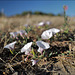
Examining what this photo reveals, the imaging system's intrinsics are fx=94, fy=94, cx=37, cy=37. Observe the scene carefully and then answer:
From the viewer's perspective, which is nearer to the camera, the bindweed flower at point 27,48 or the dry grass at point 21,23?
the bindweed flower at point 27,48

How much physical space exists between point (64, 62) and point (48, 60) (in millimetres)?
178

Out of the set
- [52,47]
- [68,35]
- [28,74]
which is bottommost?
[28,74]

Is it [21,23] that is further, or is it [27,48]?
[21,23]

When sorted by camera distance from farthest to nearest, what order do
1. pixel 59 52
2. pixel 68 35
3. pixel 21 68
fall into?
pixel 68 35, pixel 59 52, pixel 21 68

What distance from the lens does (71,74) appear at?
2.88 feet

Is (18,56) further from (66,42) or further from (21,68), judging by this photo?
(66,42)

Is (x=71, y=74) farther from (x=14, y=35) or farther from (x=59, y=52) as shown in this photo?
(x=14, y=35)

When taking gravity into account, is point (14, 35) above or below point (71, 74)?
above

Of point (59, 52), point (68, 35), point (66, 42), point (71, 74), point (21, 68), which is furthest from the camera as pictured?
point (68, 35)

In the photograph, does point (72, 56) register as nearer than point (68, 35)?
Yes

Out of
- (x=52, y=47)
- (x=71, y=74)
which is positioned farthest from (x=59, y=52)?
(x=71, y=74)

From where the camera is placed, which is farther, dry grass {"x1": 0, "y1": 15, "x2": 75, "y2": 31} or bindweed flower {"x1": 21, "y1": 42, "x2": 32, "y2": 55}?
dry grass {"x1": 0, "y1": 15, "x2": 75, "y2": 31}

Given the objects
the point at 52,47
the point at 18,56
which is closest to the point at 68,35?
the point at 52,47

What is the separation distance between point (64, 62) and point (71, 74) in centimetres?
17
